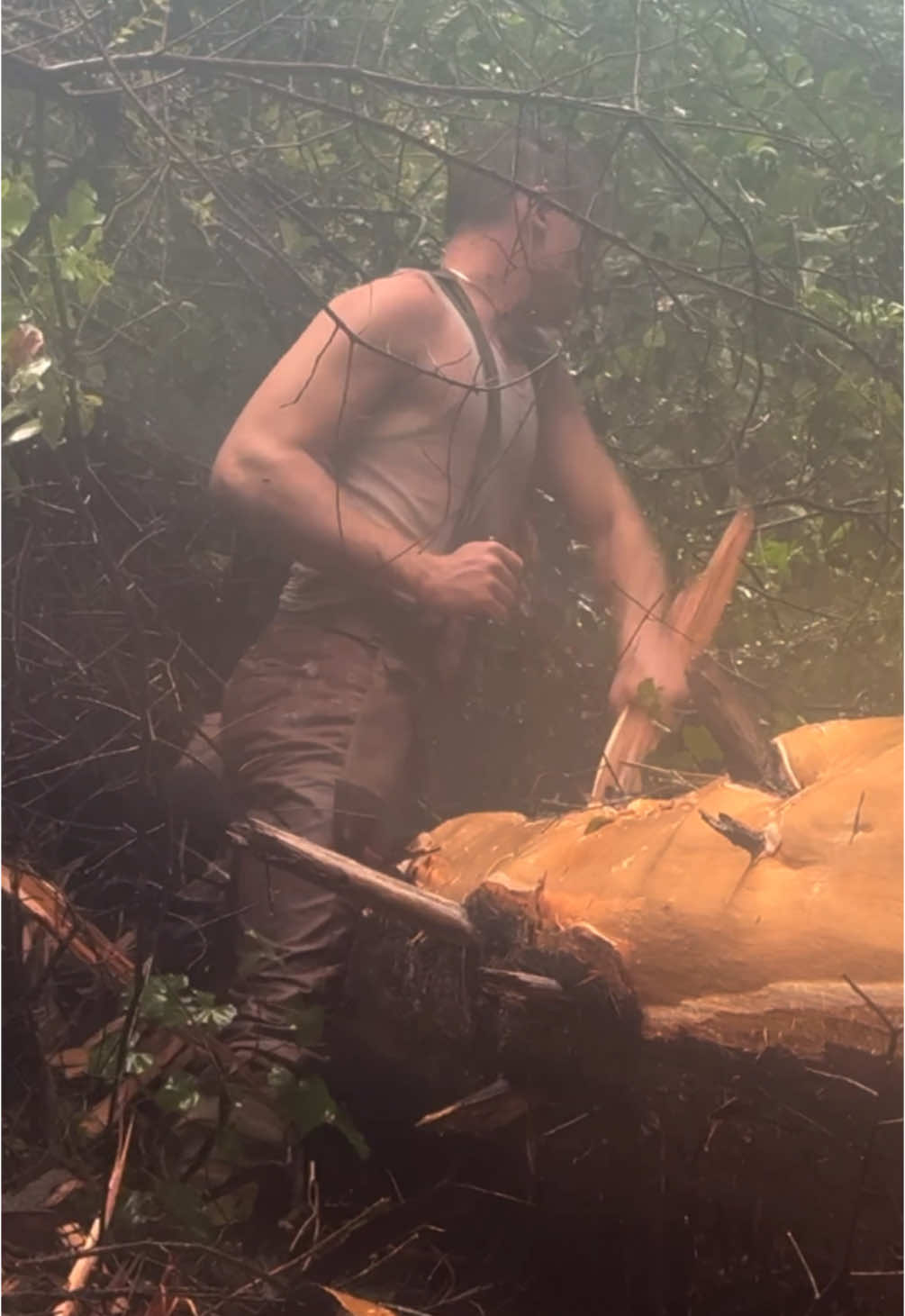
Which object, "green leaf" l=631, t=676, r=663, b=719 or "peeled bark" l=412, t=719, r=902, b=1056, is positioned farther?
"green leaf" l=631, t=676, r=663, b=719

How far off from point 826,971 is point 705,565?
1.58ft

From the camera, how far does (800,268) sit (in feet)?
5.70

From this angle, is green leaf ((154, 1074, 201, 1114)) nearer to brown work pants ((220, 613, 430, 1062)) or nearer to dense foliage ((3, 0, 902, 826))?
brown work pants ((220, 613, 430, 1062))

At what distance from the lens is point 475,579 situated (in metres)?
1.71

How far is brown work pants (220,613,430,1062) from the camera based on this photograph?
1.69m

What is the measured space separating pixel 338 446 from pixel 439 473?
124mm

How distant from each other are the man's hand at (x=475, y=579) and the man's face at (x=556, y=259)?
30 centimetres

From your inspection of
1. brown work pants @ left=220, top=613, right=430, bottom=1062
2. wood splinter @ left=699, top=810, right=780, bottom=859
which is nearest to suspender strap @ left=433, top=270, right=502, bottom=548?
brown work pants @ left=220, top=613, right=430, bottom=1062

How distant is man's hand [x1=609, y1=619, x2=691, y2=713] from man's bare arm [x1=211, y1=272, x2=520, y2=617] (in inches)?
6.8

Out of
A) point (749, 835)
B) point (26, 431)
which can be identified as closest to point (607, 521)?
point (749, 835)

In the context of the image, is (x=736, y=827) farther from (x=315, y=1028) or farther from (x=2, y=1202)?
(x=2, y=1202)


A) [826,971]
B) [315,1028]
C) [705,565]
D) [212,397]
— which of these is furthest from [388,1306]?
[212,397]

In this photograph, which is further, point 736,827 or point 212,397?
point 212,397

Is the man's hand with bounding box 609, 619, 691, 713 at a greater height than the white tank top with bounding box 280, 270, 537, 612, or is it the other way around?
the white tank top with bounding box 280, 270, 537, 612
